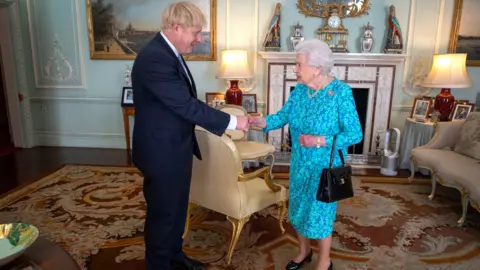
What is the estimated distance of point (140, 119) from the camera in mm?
1868

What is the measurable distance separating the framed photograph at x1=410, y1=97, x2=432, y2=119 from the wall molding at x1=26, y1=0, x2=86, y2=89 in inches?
182

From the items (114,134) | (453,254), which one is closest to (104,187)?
(114,134)

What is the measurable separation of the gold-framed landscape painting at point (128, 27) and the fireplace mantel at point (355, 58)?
0.86 m

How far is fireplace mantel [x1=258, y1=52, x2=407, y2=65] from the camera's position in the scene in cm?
448

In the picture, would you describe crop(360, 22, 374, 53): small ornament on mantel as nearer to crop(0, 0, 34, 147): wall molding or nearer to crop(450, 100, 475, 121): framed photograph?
Result: crop(450, 100, 475, 121): framed photograph

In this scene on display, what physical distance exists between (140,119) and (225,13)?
3.40m

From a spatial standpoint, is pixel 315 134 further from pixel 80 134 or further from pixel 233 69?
pixel 80 134

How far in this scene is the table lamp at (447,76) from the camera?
403cm

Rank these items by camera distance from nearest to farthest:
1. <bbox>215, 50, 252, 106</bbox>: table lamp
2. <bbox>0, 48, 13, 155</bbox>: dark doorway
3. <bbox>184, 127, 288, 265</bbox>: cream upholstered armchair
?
<bbox>184, 127, 288, 265</bbox>: cream upholstered armchair, <bbox>215, 50, 252, 106</bbox>: table lamp, <bbox>0, 48, 13, 155</bbox>: dark doorway

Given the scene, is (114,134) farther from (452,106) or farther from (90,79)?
(452,106)

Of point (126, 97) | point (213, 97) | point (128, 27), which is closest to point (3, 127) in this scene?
point (126, 97)

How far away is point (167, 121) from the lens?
6.05 feet

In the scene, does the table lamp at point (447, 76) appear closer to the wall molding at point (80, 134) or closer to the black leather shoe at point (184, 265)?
the black leather shoe at point (184, 265)

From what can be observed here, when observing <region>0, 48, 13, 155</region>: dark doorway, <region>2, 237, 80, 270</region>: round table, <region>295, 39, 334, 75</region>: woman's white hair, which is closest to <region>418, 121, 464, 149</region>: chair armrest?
<region>295, 39, 334, 75</region>: woman's white hair
